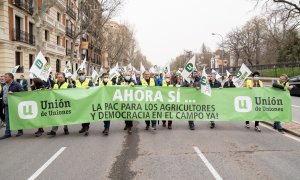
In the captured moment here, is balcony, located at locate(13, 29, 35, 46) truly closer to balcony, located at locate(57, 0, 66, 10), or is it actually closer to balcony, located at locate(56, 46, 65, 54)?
balcony, located at locate(56, 46, 65, 54)

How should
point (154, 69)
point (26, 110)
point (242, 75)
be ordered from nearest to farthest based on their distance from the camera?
point (26, 110) → point (242, 75) → point (154, 69)

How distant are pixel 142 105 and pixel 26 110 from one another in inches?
132

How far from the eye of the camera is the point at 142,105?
9.71 meters

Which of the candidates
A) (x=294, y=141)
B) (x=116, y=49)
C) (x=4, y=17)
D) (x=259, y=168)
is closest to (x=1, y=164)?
(x=259, y=168)

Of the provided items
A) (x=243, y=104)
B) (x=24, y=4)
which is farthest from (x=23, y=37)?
(x=243, y=104)

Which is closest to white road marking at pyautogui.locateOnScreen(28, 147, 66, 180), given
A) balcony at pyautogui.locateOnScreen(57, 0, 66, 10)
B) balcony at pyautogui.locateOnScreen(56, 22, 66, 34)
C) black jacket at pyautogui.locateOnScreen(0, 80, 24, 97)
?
black jacket at pyautogui.locateOnScreen(0, 80, 24, 97)

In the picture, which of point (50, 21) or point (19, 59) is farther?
point (50, 21)

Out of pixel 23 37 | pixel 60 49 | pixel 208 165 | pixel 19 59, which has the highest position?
pixel 60 49

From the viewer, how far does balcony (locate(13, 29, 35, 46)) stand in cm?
2928

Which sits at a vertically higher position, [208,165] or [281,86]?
[281,86]

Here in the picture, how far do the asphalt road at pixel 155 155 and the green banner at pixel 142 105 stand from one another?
48cm

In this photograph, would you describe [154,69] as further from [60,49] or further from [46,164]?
[60,49]

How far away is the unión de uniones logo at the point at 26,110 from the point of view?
9.15m

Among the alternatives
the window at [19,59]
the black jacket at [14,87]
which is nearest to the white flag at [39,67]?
the black jacket at [14,87]
